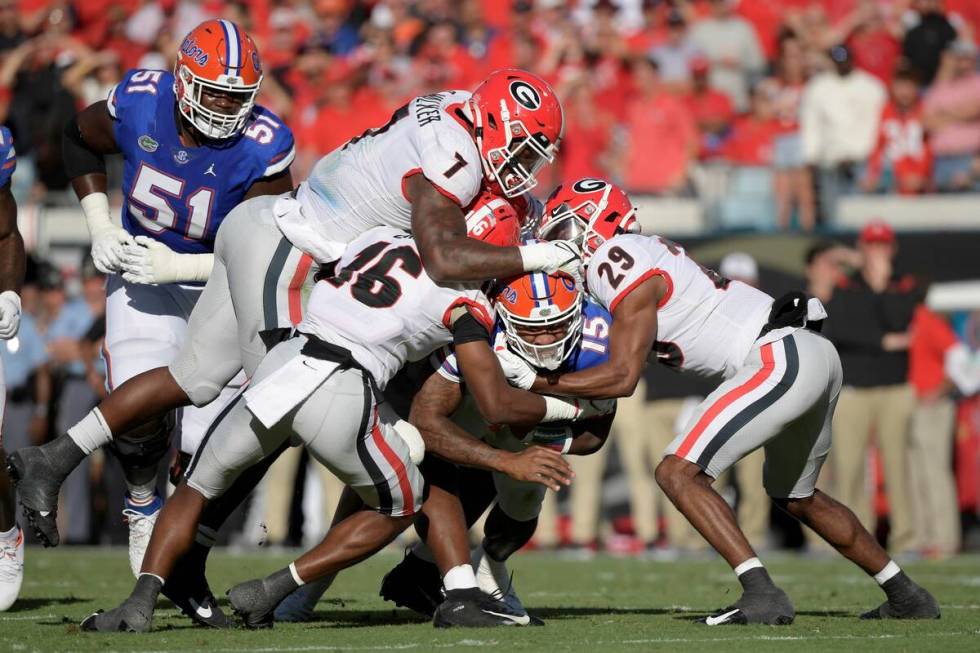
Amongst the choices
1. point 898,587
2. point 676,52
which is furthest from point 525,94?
point 676,52

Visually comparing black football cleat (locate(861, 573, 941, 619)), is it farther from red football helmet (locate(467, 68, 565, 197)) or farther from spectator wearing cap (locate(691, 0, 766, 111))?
spectator wearing cap (locate(691, 0, 766, 111))

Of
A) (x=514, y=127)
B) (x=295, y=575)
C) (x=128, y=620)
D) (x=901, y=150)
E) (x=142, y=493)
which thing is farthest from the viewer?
(x=901, y=150)

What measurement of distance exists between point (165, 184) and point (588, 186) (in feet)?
6.22

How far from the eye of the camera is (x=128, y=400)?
6219 mm

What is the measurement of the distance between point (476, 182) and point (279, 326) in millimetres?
955

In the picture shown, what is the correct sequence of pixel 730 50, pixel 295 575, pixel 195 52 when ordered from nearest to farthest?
pixel 295 575, pixel 195 52, pixel 730 50

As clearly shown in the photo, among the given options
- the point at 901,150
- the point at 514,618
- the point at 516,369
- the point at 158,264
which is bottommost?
the point at 514,618

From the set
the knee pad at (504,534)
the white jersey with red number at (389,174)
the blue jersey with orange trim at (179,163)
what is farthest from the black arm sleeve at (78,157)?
the knee pad at (504,534)

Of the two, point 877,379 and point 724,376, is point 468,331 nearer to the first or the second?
point 724,376

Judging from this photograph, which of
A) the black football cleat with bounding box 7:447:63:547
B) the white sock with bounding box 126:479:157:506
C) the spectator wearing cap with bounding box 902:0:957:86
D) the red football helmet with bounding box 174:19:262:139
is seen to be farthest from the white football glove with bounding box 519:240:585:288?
the spectator wearing cap with bounding box 902:0:957:86

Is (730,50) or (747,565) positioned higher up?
(730,50)

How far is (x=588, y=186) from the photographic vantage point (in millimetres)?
6477

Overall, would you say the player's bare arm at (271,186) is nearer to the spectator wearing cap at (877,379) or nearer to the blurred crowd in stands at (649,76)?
the spectator wearing cap at (877,379)

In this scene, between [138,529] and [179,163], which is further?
[138,529]
